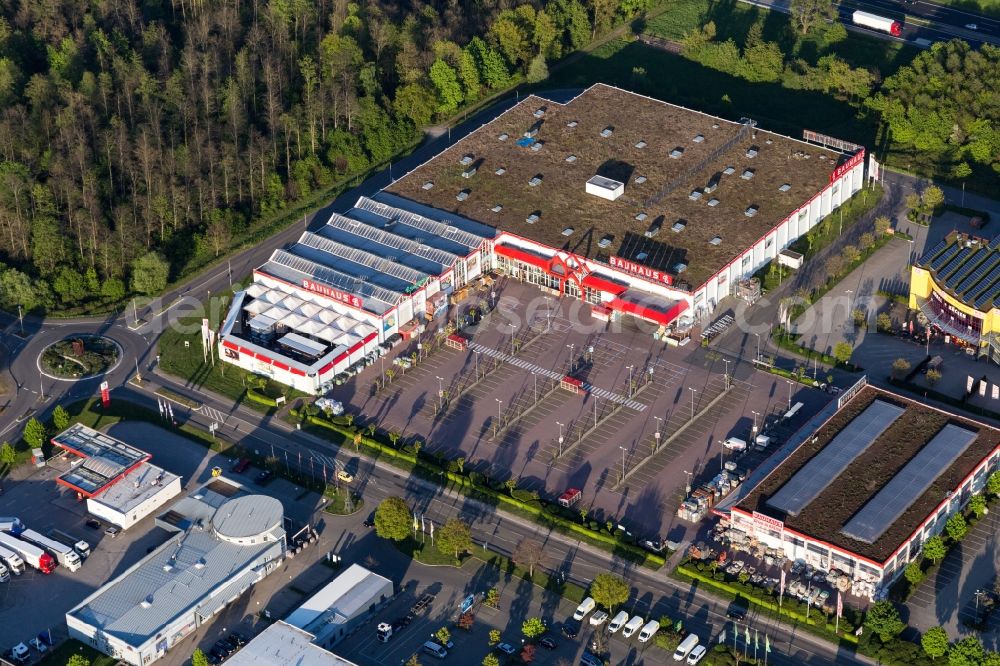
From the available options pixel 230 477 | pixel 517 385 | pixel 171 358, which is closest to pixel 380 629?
pixel 230 477

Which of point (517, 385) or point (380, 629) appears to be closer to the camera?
point (380, 629)

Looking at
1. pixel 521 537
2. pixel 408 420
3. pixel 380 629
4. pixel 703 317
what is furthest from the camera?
pixel 703 317

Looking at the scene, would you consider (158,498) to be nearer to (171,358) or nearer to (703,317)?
(171,358)

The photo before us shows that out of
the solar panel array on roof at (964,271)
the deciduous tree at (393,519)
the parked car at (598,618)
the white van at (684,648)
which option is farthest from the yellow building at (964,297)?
the deciduous tree at (393,519)

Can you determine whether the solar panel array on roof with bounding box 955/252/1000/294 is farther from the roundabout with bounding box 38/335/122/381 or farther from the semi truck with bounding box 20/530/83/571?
the semi truck with bounding box 20/530/83/571

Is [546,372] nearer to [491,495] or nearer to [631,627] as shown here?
[491,495]
